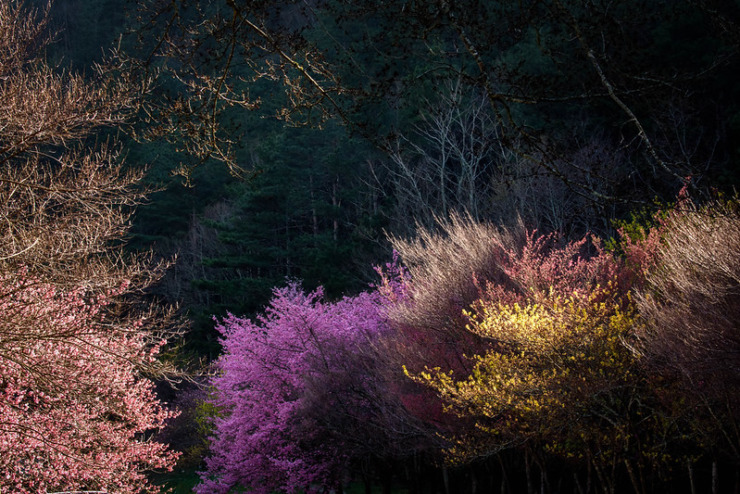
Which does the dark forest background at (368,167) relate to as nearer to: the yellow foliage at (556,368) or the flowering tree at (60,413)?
the yellow foliage at (556,368)

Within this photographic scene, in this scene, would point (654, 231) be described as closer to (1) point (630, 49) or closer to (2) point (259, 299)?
(1) point (630, 49)

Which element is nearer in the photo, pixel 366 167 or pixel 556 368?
pixel 556 368

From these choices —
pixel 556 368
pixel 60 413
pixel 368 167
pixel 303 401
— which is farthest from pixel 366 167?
pixel 60 413

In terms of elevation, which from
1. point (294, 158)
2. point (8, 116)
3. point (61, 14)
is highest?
point (61, 14)

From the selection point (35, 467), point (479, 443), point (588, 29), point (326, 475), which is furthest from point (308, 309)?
point (588, 29)

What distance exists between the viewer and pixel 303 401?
11.6 meters

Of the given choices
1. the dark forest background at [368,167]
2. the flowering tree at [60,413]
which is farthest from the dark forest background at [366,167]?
the flowering tree at [60,413]

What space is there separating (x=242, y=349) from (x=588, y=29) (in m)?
11.8

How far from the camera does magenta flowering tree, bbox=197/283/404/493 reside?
457 inches

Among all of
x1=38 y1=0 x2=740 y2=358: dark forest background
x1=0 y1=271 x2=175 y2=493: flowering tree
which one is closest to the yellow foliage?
x1=38 y1=0 x2=740 y2=358: dark forest background

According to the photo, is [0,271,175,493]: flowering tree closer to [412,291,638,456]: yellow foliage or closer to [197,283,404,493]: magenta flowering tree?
[197,283,404,493]: magenta flowering tree

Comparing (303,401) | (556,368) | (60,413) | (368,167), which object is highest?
(368,167)

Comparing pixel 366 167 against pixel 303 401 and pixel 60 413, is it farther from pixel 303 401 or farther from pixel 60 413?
pixel 60 413

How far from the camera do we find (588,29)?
3.70m
